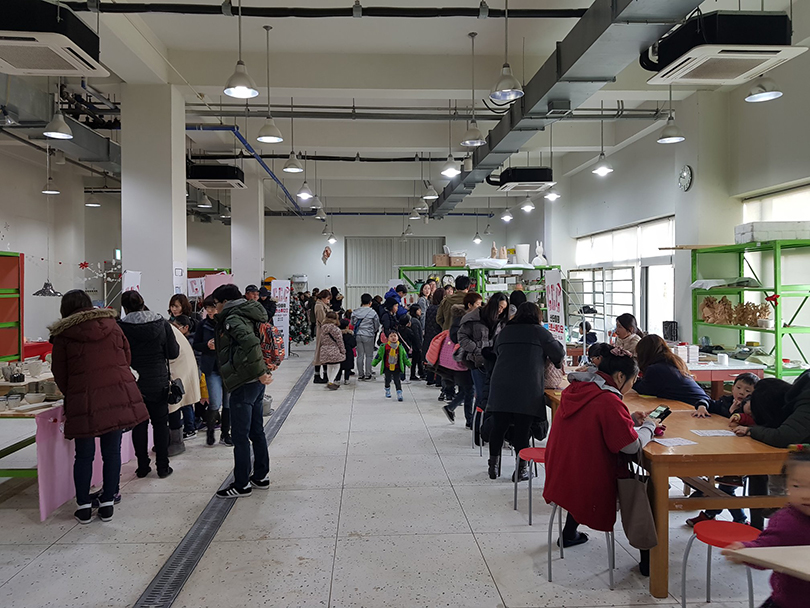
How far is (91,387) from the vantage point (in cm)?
361

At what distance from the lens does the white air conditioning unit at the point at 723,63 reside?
392 centimetres

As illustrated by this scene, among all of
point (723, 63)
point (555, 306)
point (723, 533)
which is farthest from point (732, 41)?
Result: point (723, 533)

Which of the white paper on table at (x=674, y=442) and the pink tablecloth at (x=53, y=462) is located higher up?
the white paper on table at (x=674, y=442)

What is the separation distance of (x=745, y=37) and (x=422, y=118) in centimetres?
537

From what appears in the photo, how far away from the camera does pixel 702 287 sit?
23.1 ft

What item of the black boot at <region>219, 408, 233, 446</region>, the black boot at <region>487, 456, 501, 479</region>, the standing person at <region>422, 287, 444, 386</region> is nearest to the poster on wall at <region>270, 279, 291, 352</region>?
the standing person at <region>422, 287, 444, 386</region>

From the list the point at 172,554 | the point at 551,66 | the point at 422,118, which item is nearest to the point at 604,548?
the point at 172,554

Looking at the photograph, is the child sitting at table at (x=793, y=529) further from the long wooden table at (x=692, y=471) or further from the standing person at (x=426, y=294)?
the standing person at (x=426, y=294)

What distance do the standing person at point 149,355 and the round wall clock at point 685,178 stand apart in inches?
287

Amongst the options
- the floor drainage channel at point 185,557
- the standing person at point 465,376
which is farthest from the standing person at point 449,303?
the floor drainage channel at point 185,557

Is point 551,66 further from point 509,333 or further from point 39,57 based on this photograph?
point 39,57

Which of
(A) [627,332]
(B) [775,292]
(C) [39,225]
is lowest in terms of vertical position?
(A) [627,332]

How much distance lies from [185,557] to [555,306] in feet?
13.7

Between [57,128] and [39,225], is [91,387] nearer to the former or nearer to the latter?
[57,128]
